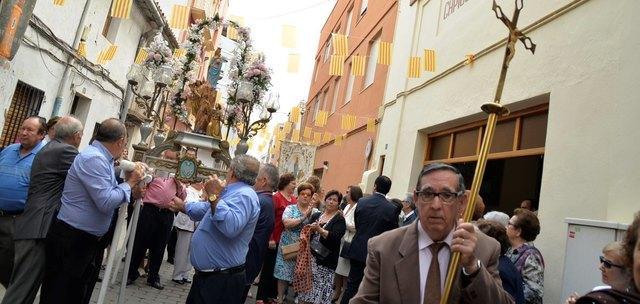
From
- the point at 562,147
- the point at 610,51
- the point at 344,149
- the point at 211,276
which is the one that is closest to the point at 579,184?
the point at 562,147

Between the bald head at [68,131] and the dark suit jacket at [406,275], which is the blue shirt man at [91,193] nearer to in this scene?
the bald head at [68,131]

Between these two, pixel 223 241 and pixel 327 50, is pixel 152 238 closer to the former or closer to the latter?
pixel 223 241

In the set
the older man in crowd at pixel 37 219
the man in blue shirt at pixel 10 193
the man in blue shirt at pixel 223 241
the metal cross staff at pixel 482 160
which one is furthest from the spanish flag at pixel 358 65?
the metal cross staff at pixel 482 160

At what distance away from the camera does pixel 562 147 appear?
17.9 feet

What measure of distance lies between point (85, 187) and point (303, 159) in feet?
58.2

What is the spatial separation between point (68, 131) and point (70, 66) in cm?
853

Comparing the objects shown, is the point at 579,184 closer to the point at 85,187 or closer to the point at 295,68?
the point at 85,187

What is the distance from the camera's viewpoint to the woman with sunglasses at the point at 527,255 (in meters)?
3.90

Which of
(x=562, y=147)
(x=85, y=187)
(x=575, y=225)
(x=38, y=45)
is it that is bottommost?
(x=85, y=187)

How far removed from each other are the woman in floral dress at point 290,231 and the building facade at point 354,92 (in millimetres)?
6931

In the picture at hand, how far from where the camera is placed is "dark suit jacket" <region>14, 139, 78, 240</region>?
12.1ft

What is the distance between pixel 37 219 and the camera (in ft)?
12.0

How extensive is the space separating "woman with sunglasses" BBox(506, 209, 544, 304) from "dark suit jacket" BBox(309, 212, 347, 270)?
9.18ft

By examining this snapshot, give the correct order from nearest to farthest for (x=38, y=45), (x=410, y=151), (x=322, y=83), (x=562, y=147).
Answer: (x=562, y=147) < (x=38, y=45) < (x=410, y=151) < (x=322, y=83)
